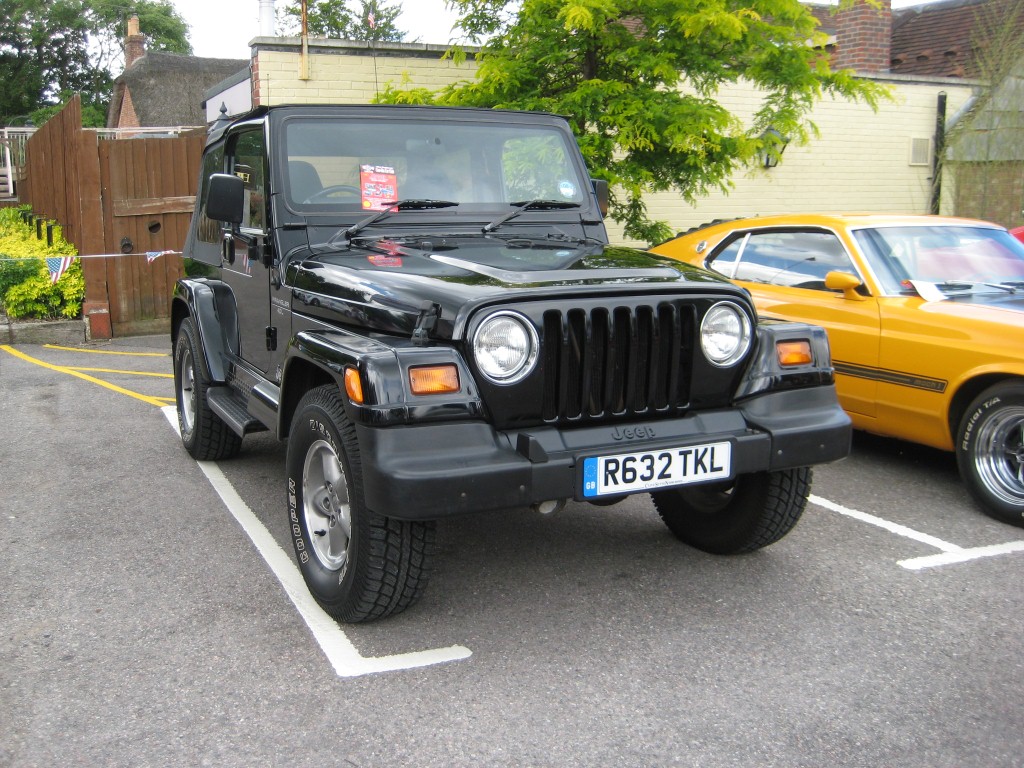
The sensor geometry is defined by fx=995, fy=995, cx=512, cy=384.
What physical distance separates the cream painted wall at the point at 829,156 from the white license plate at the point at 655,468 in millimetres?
9654

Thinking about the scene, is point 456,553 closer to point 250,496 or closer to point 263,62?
point 250,496

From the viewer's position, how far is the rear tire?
5632 millimetres

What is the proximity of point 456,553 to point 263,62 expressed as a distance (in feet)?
29.0

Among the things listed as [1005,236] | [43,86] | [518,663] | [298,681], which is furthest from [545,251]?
[43,86]

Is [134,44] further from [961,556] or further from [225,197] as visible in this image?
[961,556]

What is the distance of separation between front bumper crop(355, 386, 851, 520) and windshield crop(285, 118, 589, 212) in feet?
5.56

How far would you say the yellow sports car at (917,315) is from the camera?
16.2ft

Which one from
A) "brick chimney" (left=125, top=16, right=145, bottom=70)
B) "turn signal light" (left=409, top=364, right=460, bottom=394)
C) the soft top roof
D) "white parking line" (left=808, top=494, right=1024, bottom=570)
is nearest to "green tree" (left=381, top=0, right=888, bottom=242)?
the soft top roof

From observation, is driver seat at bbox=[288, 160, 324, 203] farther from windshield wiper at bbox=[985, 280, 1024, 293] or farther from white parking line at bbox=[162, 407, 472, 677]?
windshield wiper at bbox=[985, 280, 1024, 293]

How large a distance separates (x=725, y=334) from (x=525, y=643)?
134cm

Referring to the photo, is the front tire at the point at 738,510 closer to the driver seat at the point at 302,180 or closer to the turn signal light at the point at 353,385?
the turn signal light at the point at 353,385

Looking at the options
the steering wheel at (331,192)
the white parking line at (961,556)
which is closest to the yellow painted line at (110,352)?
the steering wheel at (331,192)

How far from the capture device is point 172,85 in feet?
126

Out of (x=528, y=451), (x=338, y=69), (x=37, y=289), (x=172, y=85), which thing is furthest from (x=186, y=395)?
(x=172, y=85)
